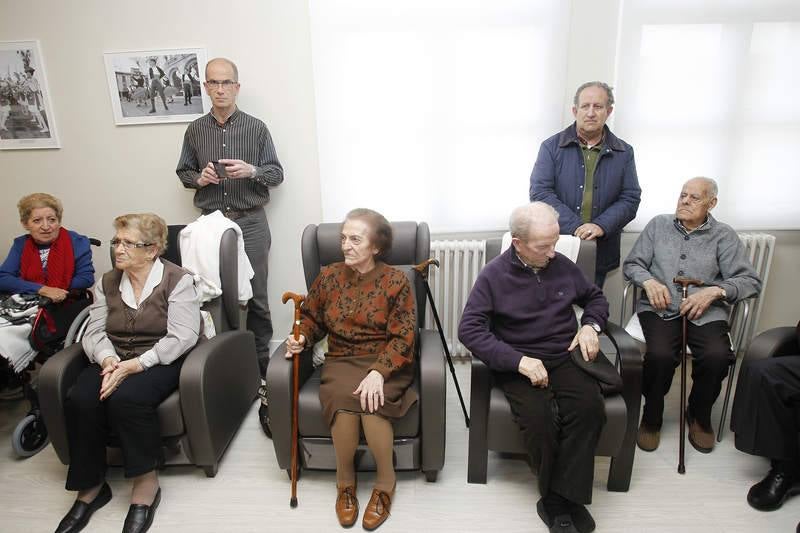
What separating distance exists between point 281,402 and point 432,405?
24.0 inches

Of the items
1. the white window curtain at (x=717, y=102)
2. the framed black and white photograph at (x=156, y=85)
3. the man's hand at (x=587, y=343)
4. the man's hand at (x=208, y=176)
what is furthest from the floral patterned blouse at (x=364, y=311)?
the white window curtain at (x=717, y=102)

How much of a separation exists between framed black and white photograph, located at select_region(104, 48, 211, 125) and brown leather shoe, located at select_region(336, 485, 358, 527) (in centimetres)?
236

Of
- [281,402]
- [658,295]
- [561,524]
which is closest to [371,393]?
[281,402]

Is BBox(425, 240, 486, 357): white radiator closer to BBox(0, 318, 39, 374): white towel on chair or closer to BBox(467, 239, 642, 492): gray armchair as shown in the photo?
BBox(467, 239, 642, 492): gray armchair

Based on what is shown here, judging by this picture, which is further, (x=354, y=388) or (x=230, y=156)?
(x=230, y=156)

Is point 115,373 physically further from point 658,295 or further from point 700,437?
point 700,437

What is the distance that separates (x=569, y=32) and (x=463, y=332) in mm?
1968

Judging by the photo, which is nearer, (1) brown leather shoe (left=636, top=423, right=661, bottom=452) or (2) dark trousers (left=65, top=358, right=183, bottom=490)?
(2) dark trousers (left=65, top=358, right=183, bottom=490)

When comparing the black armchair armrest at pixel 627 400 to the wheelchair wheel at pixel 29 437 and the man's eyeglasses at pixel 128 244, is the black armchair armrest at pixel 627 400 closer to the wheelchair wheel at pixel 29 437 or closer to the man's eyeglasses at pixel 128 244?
the man's eyeglasses at pixel 128 244

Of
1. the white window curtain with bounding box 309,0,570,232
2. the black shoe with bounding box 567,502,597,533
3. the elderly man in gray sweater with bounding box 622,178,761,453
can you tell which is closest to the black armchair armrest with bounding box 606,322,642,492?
the black shoe with bounding box 567,502,597,533

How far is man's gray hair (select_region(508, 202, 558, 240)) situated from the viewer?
183 cm

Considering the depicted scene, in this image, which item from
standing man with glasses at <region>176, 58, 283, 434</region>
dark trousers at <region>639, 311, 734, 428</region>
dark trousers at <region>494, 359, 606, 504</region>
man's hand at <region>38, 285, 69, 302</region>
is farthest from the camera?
standing man with glasses at <region>176, 58, 283, 434</region>

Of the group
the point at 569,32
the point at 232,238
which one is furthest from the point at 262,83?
the point at 569,32

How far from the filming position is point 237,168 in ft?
8.34
